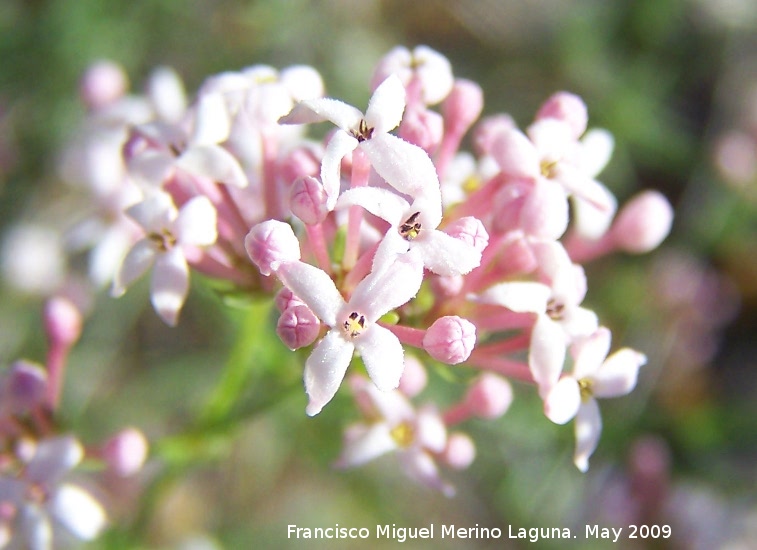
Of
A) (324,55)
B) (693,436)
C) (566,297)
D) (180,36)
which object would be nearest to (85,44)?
(180,36)

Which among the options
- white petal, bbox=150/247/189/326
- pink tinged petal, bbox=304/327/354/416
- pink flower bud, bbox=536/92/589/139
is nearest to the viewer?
pink tinged petal, bbox=304/327/354/416

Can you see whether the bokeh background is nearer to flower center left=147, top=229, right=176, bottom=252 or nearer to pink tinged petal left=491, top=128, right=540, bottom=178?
flower center left=147, top=229, right=176, bottom=252

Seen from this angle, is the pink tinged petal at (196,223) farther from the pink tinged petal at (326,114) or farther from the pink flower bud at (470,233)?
the pink flower bud at (470,233)

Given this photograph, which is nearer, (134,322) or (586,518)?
(586,518)

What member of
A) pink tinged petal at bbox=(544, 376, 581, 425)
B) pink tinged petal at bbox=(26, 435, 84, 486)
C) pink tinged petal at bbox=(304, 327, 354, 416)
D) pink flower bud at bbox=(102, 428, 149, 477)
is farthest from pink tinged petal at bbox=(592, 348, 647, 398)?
pink tinged petal at bbox=(26, 435, 84, 486)

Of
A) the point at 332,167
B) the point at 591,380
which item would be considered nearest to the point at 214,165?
the point at 332,167

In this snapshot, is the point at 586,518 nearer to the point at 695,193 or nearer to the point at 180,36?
the point at 695,193
